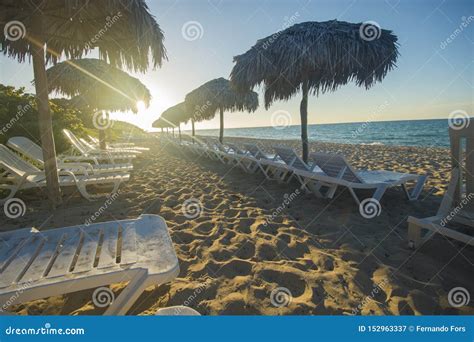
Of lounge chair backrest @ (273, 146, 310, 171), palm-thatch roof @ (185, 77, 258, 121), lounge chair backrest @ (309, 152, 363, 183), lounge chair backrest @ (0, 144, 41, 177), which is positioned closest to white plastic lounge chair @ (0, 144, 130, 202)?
lounge chair backrest @ (0, 144, 41, 177)

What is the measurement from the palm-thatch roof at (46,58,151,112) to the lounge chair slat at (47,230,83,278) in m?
7.59

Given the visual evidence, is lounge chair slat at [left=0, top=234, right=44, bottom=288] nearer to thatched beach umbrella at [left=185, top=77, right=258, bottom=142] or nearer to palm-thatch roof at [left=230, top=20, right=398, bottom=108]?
palm-thatch roof at [left=230, top=20, right=398, bottom=108]

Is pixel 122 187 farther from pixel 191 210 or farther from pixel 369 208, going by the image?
pixel 369 208

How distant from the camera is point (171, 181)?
5785 millimetres

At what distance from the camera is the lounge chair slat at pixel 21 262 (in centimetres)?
137

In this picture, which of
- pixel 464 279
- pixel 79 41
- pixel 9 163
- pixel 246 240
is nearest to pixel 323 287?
pixel 246 240

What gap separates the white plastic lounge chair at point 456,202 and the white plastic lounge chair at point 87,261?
7.84ft

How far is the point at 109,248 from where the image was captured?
172 cm

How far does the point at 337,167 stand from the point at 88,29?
15.9 feet

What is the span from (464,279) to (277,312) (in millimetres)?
1655

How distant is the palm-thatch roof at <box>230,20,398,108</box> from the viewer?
505 cm

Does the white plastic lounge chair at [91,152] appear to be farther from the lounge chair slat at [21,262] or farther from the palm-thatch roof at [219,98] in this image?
the lounge chair slat at [21,262]

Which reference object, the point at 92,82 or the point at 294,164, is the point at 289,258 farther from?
the point at 92,82

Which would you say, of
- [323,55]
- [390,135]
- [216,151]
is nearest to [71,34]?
[323,55]
